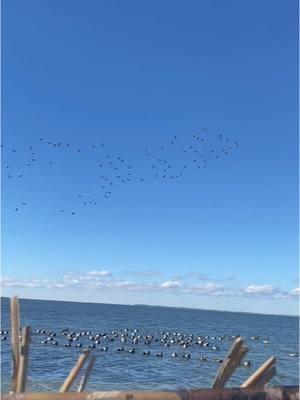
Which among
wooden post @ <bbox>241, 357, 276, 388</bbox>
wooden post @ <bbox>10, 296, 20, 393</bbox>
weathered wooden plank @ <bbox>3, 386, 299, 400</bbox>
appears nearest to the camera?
weathered wooden plank @ <bbox>3, 386, 299, 400</bbox>

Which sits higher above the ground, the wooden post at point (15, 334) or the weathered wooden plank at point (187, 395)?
the wooden post at point (15, 334)

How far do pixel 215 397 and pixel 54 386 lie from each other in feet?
72.9

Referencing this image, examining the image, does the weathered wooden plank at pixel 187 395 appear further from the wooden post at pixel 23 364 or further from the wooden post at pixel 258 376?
the wooden post at pixel 23 364

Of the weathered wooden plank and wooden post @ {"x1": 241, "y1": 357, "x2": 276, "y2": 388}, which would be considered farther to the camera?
wooden post @ {"x1": 241, "y1": 357, "x2": 276, "y2": 388}

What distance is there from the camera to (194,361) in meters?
44.5

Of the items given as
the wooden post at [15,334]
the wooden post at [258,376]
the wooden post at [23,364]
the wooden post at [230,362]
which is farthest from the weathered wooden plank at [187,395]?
the wooden post at [15,334]

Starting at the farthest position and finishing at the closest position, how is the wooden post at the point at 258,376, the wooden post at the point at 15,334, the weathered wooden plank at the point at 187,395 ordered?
the wooden post at the point at 15,334 < the wooden post at the point at 258,376 < the weathered wooden plank at the point at 187,395

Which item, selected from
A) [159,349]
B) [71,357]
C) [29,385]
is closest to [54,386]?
[29,385]

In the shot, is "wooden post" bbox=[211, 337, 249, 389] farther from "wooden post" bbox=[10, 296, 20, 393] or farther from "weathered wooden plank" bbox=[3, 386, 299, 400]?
"wooden post" bbox=[10, 296, 20, 393]

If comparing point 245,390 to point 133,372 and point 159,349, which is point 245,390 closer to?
point 133,372

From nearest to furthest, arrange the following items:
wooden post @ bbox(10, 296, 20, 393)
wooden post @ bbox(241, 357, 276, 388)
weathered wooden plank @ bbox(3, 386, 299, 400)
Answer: weathered wooden plank @ bbox(3, 386, 299, 400)
wooden post @ bbox(241, 357, 276, 388)
wooden post @ bbox(10, 296, 20, 393)

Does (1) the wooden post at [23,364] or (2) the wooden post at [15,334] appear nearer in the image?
(1) the wooden post at [23,364]

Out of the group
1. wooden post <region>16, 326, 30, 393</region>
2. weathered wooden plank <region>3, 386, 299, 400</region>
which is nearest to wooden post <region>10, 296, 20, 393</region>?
wooden post <region>16, 326, 30, 393</region>

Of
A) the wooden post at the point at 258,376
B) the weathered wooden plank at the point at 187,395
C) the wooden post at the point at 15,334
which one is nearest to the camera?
the weathered wooden plank at the point at 187,395
